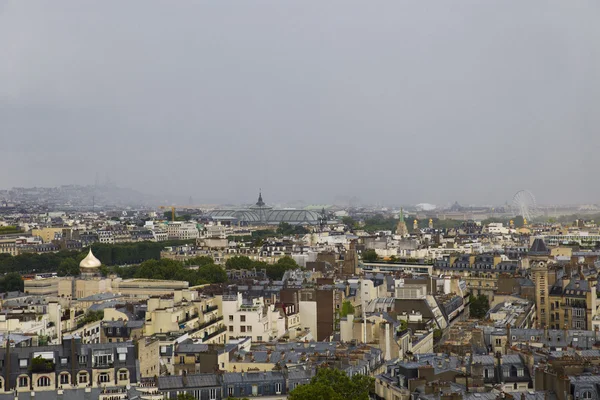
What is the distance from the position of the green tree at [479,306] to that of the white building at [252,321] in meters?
19.3

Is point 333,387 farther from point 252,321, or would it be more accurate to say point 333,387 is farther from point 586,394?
point 252,321

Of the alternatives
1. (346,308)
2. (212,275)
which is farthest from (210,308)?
(212,275)

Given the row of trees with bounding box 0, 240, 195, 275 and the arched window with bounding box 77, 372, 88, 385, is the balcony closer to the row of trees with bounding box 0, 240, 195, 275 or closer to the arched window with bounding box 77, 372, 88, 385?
the arched window with bounding box 77, 372, 88, 385

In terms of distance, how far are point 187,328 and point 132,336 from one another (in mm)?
3232

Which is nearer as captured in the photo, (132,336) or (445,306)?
(132,336)

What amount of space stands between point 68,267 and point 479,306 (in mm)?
44993

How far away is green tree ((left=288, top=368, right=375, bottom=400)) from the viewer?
29.5 meters

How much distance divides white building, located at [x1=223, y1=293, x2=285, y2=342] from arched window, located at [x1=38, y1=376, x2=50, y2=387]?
17250 mm

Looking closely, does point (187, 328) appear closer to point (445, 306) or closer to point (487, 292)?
point (445, 306)

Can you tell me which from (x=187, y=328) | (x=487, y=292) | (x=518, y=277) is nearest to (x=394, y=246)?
(x=487, y=292)

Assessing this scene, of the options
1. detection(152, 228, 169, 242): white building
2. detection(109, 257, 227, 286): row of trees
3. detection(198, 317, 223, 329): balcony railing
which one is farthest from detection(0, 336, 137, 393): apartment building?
detection(152, 228, 169, 242): white building

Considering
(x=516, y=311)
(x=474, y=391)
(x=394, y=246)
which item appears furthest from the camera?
(x=394, y=246)

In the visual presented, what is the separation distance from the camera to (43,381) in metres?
31.4

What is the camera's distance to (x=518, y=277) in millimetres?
67125
